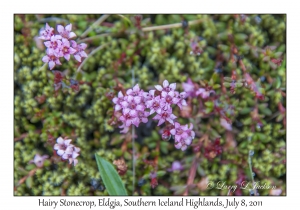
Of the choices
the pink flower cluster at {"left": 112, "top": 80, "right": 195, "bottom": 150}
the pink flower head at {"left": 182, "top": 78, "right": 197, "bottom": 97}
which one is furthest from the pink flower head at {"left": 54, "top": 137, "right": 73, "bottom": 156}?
the pink flower head at {"left": 182, "top": 78, "right": 197, "bottom": 97}

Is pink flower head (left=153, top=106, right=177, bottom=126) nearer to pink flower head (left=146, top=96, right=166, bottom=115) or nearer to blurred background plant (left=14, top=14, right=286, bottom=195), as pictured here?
pink flower head (left=146, top=96, right=166, bottom=115)

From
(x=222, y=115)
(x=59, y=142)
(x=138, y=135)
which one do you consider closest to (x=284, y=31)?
(x=222, y=115)

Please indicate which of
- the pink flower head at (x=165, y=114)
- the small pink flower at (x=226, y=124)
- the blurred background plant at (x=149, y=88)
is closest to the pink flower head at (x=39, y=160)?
the blurred background plant at (x=149, y=88)

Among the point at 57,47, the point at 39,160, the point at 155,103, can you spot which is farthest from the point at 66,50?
the point at 39,160

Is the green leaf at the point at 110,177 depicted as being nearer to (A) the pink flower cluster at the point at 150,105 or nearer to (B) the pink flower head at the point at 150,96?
(A) the pink flower cluster at the point at 150,105

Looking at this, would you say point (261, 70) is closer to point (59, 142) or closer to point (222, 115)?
point (222, 115)
